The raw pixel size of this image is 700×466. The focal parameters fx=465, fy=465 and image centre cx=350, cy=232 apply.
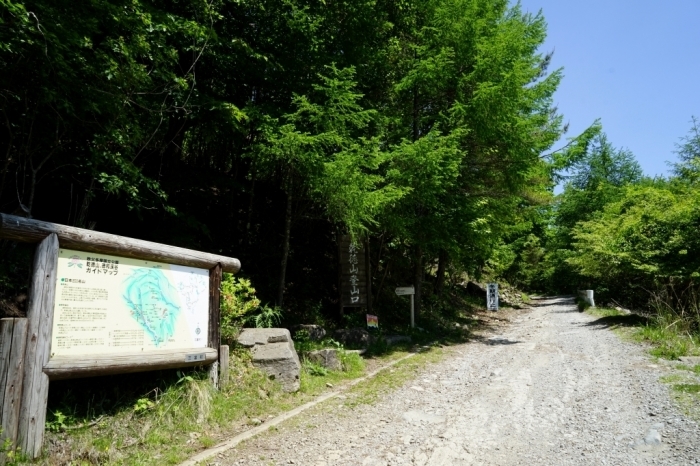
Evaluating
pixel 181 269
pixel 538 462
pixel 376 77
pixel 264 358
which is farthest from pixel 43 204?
pixel 538 462

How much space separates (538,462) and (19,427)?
4.20m

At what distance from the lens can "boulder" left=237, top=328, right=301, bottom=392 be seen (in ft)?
20.4

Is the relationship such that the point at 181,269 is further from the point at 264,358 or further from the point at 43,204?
the point at 43,204

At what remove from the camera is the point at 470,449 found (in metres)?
4.38

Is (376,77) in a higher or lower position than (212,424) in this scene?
higher

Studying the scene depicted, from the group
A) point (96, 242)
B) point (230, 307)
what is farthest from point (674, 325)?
point (96, 242)

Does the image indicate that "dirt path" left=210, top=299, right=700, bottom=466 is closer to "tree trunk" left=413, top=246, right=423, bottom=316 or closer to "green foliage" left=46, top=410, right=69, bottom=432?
"green foliage" left=46, top=410, right=69, bottom=432

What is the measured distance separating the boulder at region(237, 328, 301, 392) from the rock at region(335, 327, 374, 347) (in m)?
3.18

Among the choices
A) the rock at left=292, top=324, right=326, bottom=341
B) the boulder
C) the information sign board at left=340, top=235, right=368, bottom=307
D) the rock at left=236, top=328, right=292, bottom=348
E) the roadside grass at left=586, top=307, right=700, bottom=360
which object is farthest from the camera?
the information sign board at left=340, top=235, right=368, bottom=307

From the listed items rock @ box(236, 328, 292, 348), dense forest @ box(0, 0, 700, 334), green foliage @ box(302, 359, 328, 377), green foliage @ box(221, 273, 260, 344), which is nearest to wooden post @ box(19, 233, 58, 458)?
dense forest @ box(0, 0, 700, 334)

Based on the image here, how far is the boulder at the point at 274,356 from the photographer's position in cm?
621

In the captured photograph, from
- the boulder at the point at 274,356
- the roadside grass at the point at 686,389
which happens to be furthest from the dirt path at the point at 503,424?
the boulder at the point at 274,356

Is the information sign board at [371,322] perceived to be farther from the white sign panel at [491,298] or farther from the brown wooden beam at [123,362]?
the white sign panel at [491,298]

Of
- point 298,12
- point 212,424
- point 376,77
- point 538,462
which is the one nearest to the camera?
point 538,462
